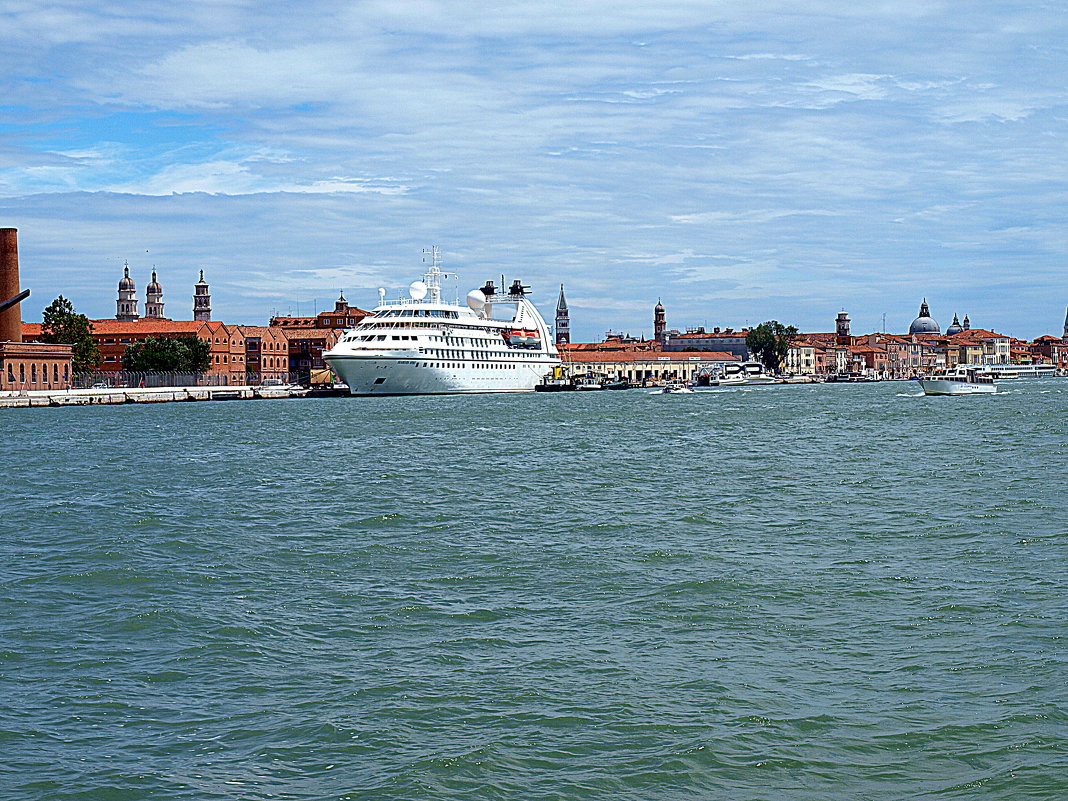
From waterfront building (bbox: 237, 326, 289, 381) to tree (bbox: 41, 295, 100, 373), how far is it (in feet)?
80.8

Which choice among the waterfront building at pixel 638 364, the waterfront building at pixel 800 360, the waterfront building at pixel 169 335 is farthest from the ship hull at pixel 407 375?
the waterfront building at pixel 800 360

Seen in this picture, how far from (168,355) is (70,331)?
7.57m

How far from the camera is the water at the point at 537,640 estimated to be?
25.5ft

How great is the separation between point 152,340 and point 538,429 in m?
57.8

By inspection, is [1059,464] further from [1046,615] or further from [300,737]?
[300,737]

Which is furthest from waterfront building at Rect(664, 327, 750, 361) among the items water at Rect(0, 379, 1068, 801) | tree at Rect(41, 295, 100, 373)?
water at Rect(0, 379, 1068, 801)

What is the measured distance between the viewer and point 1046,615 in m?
11.5

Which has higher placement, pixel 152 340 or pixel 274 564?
pixel 152 340

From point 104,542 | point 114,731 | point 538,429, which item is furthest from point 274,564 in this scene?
point 538,429

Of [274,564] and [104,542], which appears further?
[104,542]

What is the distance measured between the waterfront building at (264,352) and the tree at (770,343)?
2986 inches

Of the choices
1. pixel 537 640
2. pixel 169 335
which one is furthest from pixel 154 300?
pixel 537 640

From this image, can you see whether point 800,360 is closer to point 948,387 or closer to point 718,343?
point 718,343

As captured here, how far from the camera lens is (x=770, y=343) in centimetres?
17050
